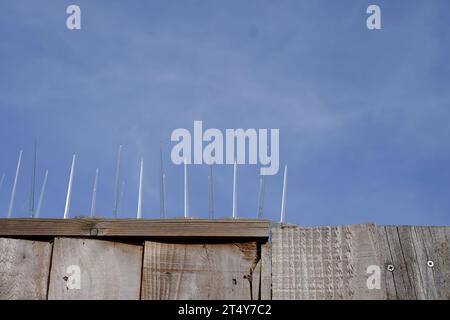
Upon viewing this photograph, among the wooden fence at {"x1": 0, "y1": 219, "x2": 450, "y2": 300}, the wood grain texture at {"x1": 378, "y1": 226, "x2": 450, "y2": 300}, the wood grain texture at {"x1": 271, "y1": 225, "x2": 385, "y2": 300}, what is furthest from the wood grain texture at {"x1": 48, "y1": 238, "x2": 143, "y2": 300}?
the wood grain texture at {"x1": 378, "y1": 226, "x2": 450, "y2": 300}

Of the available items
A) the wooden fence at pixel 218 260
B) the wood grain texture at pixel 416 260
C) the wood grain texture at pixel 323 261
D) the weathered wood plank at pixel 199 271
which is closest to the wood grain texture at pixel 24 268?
the wooden fence at pixel 218 260

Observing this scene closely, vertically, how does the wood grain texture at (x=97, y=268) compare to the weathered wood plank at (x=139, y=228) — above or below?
below

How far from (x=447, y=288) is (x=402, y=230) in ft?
1.09

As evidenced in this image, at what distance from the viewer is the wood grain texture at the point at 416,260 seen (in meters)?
3.17

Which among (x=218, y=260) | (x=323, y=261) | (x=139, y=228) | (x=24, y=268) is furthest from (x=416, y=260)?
(x=24, y=268)

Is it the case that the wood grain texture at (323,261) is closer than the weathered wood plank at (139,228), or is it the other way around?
the wood grain texture at (323,261)

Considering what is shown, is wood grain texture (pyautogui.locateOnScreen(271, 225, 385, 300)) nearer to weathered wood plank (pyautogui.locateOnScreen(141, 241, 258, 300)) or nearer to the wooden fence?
the wooden fence

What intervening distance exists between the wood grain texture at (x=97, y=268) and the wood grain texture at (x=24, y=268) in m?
0.05

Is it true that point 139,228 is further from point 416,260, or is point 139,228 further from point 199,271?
point 416,260

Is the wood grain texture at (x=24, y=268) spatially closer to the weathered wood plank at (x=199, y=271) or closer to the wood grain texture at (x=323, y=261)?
the weathered wood plank at (x=199, y=271)

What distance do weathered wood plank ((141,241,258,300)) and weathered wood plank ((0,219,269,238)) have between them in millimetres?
80

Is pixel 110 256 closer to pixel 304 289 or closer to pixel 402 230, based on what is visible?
pixel 304 289
